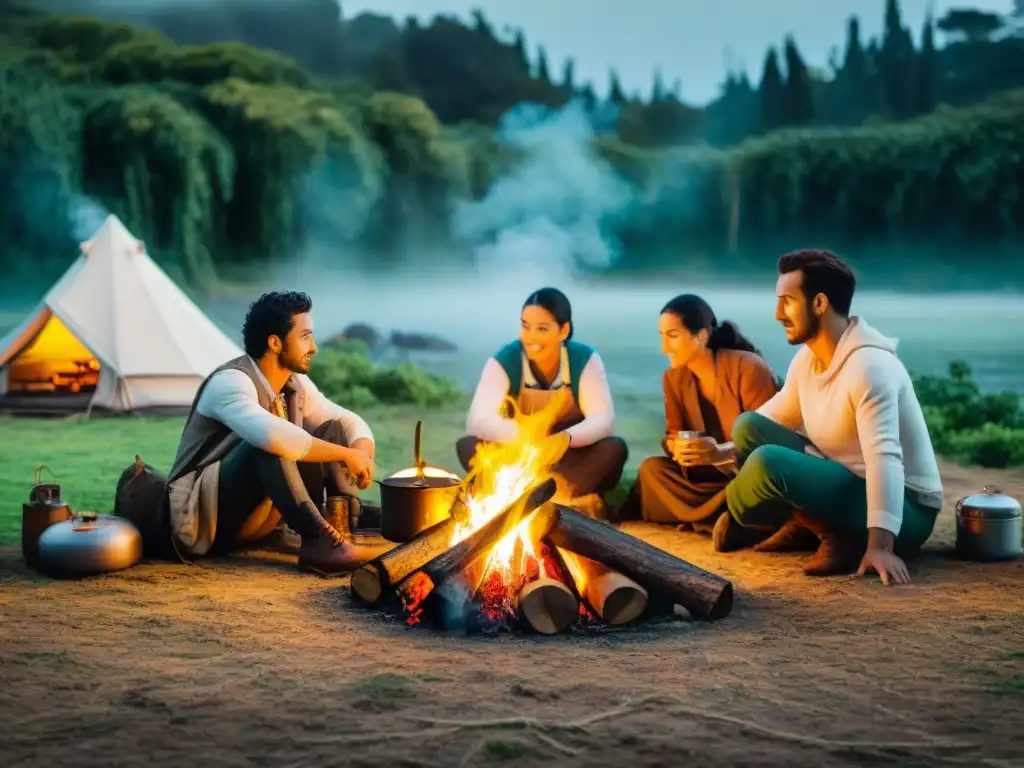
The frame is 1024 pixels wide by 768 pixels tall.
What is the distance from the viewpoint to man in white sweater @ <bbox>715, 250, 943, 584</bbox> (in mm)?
3971

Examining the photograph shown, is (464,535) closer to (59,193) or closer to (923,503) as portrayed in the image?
(923,503)

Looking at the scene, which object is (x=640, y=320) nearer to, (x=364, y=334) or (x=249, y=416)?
(x=364, y=334)

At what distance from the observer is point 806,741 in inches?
99.0

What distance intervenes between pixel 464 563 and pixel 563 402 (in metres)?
1.72

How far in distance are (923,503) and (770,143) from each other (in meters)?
6.73

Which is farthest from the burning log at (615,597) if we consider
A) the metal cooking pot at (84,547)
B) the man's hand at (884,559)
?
the metal cooking pot at (84,547)

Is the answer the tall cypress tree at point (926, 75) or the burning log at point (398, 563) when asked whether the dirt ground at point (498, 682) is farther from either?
the tall cypress tree at point (926, 75)

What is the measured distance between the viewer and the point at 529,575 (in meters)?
3.66

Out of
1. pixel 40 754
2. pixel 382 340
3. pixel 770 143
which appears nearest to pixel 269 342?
pixel 40 754

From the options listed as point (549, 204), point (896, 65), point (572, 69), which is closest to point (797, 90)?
point (896, 65)

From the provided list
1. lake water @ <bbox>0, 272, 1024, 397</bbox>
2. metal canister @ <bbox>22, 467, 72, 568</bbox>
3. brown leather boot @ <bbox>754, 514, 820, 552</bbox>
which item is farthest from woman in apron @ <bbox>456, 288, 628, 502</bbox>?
lake water @ <bbox>0, 272, 1024, 397</bbox>

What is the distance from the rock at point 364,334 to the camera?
10555mm

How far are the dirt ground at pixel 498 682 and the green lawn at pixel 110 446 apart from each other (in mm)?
1890

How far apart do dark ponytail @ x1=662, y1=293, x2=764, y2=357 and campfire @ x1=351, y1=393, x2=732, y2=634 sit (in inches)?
54.7
